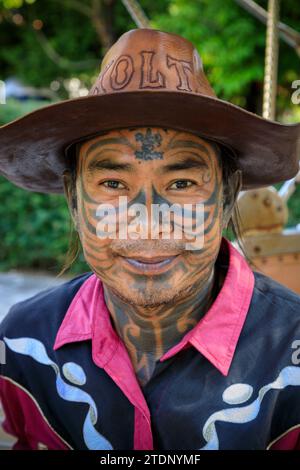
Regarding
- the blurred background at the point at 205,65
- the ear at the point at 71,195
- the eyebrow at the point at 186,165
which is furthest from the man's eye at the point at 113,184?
the blurred background at the point at 205,65

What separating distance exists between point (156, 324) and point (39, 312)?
0.46 m

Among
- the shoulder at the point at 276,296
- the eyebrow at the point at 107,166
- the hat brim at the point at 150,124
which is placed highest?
the hat brim at the point at 150,124

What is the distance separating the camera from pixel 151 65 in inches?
56.8

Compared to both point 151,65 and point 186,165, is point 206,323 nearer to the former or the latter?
point 186,165

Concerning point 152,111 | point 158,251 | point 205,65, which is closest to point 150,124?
point 152,111

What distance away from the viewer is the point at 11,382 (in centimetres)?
181

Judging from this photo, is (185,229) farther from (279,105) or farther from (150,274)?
(279,105)

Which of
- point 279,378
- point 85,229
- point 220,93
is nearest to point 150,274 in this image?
point 85,229

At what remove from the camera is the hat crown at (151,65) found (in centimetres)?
143

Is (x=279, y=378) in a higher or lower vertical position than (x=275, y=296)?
lower

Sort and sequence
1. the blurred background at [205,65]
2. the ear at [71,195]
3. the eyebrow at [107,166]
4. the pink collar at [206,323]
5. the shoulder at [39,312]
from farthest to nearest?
the blurred background at [205,65], the shoulder at [39,312], the ear at [71,195], the pink collar at [206,323], the eyebrow at [107,166]

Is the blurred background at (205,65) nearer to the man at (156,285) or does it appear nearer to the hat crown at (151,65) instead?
the man at (156,285)

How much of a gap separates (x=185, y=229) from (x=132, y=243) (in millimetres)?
146

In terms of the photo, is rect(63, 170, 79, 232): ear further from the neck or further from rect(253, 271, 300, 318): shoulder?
rect(253, 271, 300, 318): shoulder
